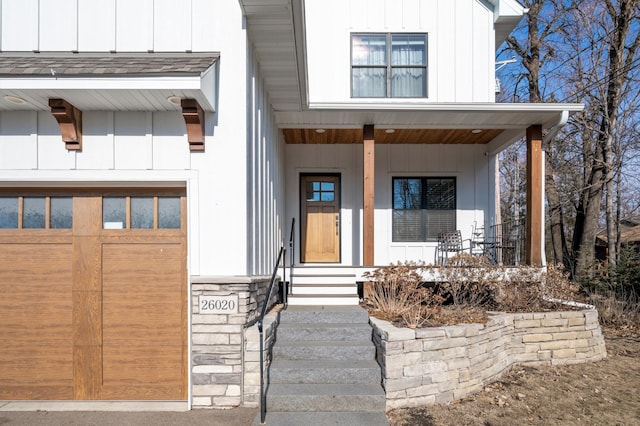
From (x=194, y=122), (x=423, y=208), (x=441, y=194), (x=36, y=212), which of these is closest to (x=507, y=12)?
(x=441, y=194)

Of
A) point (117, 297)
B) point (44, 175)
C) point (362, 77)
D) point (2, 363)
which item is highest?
point (362, 77)

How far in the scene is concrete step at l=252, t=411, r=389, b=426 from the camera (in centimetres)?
384

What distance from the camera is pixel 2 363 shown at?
14.5ft

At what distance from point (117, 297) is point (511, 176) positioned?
21299 mm

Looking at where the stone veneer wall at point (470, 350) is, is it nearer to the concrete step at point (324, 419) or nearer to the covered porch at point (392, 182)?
the concrete step at point (324, 419)

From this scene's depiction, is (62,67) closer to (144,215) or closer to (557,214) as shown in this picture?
(144,215)

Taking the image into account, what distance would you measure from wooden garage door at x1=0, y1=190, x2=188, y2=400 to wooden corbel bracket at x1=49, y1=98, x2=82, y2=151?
0.60 meters

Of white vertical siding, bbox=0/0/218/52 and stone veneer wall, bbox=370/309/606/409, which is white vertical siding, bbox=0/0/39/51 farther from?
stone veneer wall, bbox=370/309/606/409

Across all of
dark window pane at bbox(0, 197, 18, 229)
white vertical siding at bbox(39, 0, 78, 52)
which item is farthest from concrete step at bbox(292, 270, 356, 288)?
white vertical siding at bbox(39, 0, 78, 52)

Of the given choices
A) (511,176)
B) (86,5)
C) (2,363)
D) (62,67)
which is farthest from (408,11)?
(511,176)

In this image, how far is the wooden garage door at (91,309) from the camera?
4418 mm

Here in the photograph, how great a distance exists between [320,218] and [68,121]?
551 cm

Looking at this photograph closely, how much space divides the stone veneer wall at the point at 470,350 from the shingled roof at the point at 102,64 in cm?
351

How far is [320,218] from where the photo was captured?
8883 millimetres
